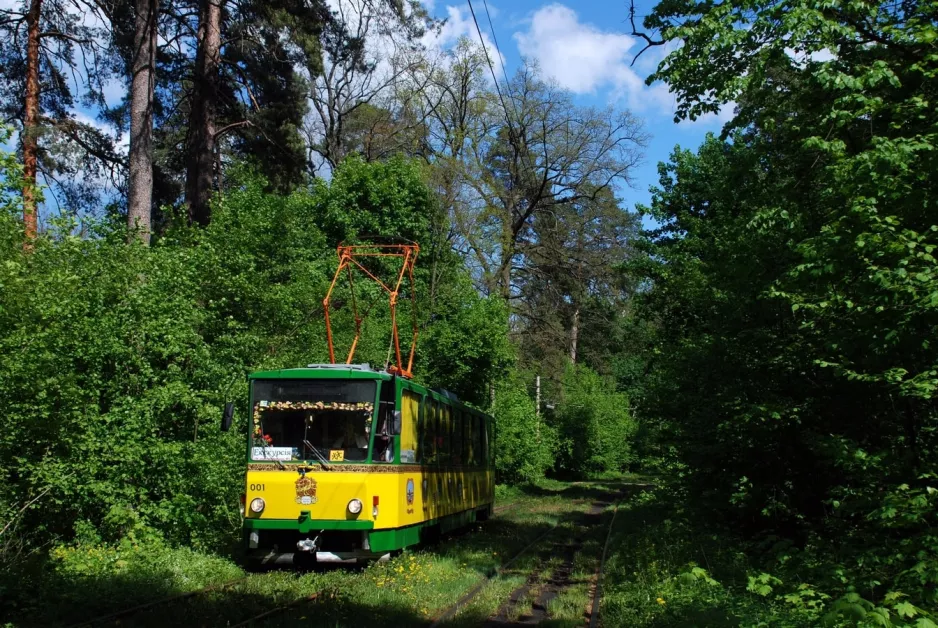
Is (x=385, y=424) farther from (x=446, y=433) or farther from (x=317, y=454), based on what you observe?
(x=446, y=433)

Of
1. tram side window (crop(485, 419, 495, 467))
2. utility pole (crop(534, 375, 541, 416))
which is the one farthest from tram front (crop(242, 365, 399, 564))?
utility pole (crop(534, 375, 541, 416))

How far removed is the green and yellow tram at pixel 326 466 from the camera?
11.4 m

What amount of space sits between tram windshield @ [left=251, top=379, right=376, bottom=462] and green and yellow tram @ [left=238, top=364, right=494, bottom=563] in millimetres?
14

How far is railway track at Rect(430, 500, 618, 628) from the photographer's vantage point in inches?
360

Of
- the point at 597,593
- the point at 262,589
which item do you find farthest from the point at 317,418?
the point at 597,593

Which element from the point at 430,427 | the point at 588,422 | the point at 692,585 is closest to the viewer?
the point at 692,585

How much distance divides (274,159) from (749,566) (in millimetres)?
16394

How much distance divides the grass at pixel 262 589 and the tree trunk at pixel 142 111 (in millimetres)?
7571

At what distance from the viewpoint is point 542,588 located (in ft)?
37.6

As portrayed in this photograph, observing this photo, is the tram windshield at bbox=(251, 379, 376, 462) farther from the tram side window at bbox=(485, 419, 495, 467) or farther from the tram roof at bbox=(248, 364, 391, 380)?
the tram side window at bbox=(485, 419, 495, 467)

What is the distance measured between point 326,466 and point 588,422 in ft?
123

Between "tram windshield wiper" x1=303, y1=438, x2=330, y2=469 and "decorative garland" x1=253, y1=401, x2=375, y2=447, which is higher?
"decorative garland" x1=253, y1=401, x2=375, y2=447

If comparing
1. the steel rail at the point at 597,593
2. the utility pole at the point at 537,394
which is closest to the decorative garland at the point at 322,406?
the steel rail at the point at 597,593

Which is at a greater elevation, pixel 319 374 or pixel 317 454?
pixel 319 374
